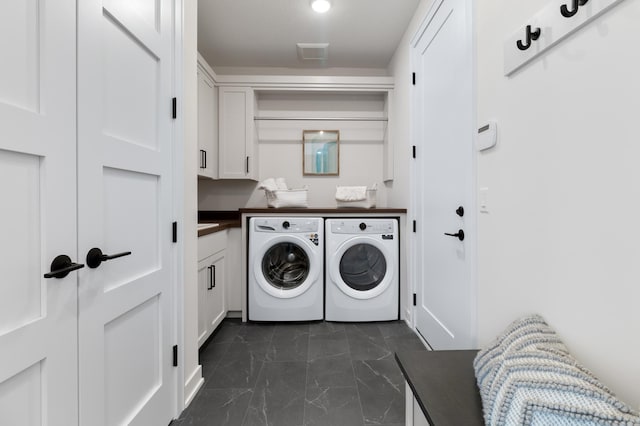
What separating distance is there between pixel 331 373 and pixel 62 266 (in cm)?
149

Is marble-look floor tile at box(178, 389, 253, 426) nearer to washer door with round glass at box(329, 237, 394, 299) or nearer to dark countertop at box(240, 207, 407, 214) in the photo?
washer door with round glass at box(329, 237, 394, 299)

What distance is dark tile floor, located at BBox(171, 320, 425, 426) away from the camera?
1387mm

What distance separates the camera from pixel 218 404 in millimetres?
1463

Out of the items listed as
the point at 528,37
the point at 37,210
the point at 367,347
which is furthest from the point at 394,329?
the point at 37,210

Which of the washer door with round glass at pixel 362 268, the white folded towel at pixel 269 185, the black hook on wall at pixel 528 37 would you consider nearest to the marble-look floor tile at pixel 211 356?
the washer door with round glass at pixel 362 268

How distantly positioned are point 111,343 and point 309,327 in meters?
1.61

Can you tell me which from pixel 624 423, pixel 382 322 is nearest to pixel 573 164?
pixel 624 423

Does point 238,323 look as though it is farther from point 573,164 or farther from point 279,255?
point 573,164

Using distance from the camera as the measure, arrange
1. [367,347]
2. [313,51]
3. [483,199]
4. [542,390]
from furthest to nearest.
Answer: [313,51]
[367,347]
[483,199]
[542,390]

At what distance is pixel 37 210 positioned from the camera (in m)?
0.72

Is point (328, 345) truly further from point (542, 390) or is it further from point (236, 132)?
point (236, 132)

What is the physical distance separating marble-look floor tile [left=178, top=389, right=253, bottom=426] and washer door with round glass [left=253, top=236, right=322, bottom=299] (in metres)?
0.88

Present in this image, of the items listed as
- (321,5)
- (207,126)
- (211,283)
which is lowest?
(211,283)

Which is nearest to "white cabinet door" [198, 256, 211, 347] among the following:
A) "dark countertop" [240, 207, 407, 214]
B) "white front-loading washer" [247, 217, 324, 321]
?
"white front-loading washer" [247, 217, 324, 321]
